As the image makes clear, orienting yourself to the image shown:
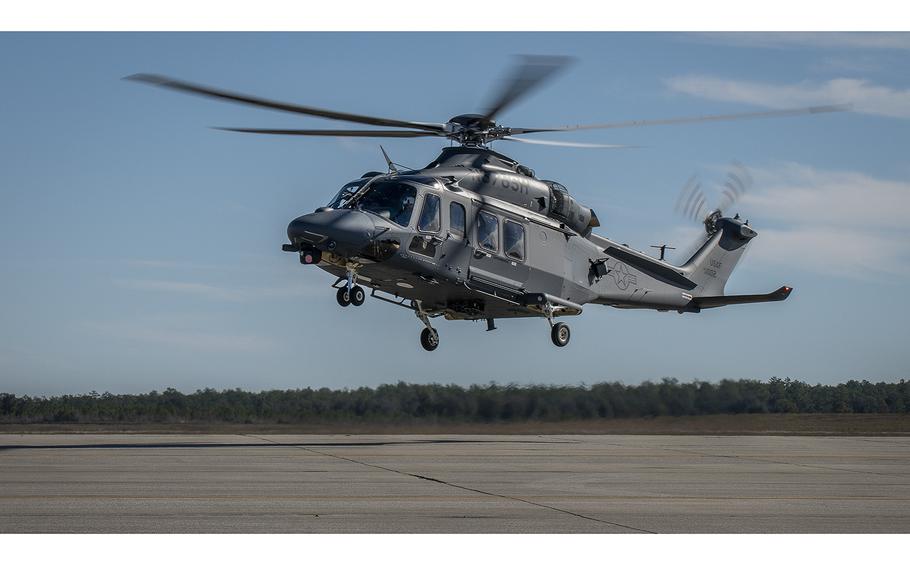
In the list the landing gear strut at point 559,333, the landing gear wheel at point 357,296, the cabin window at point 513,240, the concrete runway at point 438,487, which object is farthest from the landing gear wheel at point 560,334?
the landing gear wheel at point 357,296

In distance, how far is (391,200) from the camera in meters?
24.2

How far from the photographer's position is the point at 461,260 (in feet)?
84.5

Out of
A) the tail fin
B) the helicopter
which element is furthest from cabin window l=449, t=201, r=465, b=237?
the tail fin

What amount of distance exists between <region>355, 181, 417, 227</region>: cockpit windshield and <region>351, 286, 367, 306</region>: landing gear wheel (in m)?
1.79

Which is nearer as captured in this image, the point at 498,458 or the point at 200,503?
the point at 200,503

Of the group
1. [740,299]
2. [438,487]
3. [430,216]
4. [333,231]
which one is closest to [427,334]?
[430,216]

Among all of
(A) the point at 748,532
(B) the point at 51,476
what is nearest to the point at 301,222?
(B) the point at 51,476

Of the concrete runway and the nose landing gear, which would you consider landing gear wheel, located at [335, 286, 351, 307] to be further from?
the concrete runway

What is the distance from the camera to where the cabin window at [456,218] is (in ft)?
83.1

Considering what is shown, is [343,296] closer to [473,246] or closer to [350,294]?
[350,294]

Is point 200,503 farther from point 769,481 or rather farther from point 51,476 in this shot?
point 769,481

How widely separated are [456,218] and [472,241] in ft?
2.60

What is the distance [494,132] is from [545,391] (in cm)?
766

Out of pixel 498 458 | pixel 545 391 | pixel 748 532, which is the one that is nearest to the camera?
pixel 748 532
